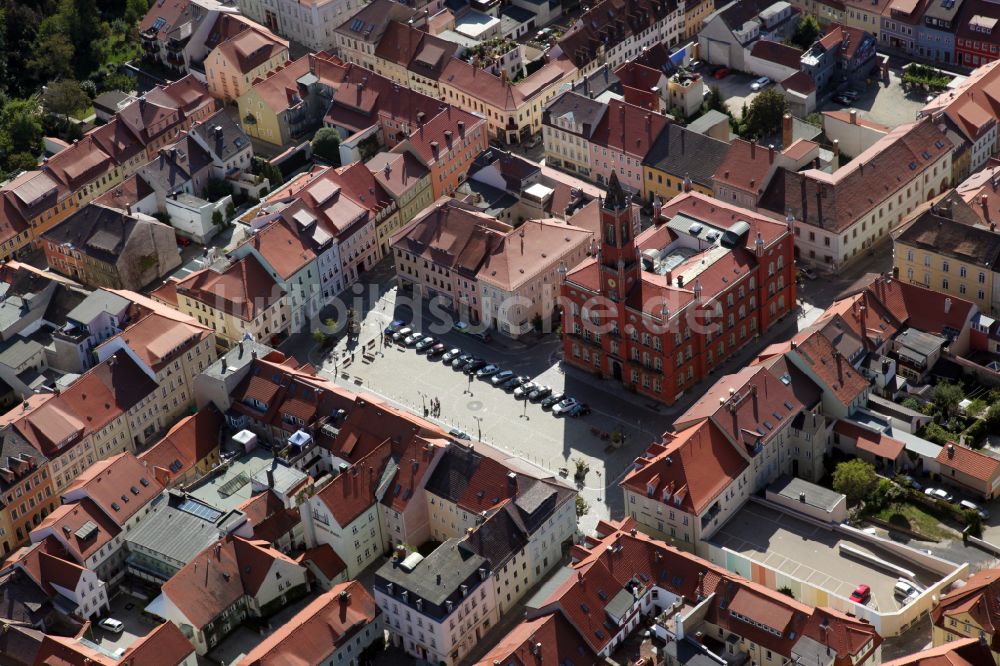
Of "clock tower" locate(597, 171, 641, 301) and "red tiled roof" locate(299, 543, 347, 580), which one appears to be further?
"clock tower" locate(597, 171, 641, 301)

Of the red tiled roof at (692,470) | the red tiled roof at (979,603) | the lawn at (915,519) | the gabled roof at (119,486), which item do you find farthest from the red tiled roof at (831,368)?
the gabled roof at (119,486)

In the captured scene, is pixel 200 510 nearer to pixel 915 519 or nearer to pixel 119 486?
pixel 119 486

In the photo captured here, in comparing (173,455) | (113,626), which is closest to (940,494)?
(173,455)

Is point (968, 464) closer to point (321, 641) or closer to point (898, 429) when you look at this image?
point (898, 429)

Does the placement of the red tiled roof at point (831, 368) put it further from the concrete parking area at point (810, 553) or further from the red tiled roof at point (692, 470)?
the concrete parking area at point (810, 553)

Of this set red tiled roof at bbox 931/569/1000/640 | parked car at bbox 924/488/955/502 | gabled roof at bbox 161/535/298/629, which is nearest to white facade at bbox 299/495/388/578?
gabled roof at bbox 161/535/298/629

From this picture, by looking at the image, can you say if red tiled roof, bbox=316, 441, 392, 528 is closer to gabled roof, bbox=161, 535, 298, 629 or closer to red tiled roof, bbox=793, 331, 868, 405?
gabled roof, bbox=161, 535, 298, 629
